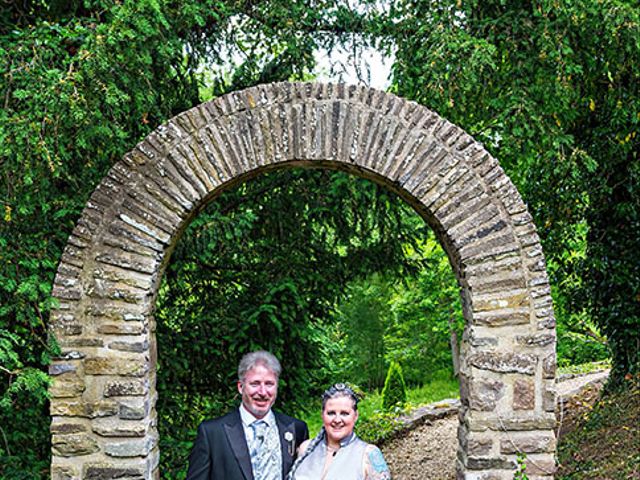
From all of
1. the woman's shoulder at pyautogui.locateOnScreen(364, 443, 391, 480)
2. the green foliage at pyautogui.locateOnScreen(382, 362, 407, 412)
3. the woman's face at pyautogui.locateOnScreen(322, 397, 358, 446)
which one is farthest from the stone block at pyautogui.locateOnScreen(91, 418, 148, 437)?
the green foliage at pyautogui.locateOnScreen(382, 362, 407, 412)

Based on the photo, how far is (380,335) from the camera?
17.2 metres

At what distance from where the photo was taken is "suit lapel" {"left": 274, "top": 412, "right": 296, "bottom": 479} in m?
3.45

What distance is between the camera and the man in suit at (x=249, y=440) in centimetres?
338

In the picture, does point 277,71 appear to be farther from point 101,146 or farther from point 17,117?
point 17,117

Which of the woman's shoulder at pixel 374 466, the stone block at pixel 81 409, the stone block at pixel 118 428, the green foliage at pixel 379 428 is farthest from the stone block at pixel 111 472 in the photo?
the green foliage at pixel 379 428

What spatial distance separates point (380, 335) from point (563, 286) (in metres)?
8.68

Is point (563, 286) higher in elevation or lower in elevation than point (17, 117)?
lower

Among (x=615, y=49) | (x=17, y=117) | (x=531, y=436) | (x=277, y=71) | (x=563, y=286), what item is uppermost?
(x=277, y=71)

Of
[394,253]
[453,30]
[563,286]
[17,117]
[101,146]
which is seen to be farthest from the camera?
[563,286]

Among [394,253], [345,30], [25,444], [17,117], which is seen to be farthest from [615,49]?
[25,444]

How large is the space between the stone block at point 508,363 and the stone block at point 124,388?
5.87 ft

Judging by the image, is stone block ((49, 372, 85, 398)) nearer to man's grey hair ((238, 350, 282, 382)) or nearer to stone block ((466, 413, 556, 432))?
man's grey hair ((238, 350, 282, 382))

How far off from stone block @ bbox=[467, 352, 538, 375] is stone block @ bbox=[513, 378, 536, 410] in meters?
0.06

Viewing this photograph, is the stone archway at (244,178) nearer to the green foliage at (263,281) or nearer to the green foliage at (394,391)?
the green foliage at (263,281)
